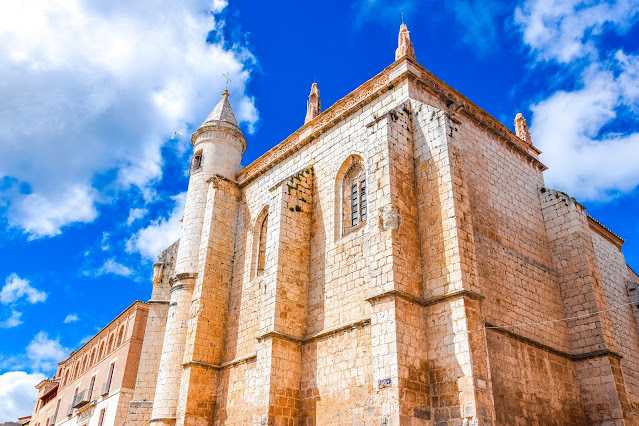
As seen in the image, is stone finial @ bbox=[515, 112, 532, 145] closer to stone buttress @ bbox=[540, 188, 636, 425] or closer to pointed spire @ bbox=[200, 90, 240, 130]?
stone buttress @ bbox=[540, 188, 636, 425]

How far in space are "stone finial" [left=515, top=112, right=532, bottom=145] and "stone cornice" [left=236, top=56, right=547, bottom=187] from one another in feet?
1.67

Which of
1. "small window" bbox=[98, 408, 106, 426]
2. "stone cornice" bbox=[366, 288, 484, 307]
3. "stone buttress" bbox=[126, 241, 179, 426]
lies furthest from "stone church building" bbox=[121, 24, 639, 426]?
"small window" bbox=[98, 408, 106, 426]

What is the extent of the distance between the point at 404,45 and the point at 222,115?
28.1 ft

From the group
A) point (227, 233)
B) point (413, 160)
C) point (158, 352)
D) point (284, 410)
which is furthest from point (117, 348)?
point (413, 160)

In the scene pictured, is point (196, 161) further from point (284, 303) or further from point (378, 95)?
point (284, 303)

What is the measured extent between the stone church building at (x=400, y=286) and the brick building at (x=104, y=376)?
601 centimetres

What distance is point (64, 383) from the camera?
105ft

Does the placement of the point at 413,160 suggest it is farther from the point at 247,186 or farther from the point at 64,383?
the point at 64,383

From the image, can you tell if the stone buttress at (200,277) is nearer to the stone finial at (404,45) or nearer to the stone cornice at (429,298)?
the stone cornice at (429,298)

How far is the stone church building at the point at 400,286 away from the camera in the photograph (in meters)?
10.5

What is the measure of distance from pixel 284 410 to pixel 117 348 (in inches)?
543

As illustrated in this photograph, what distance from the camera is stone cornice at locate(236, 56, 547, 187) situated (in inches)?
551

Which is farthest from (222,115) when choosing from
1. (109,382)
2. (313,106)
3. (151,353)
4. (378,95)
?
(109,382)

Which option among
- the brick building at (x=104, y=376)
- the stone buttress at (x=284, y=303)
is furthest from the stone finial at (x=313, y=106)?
the brick building at (x=104, y=376)
